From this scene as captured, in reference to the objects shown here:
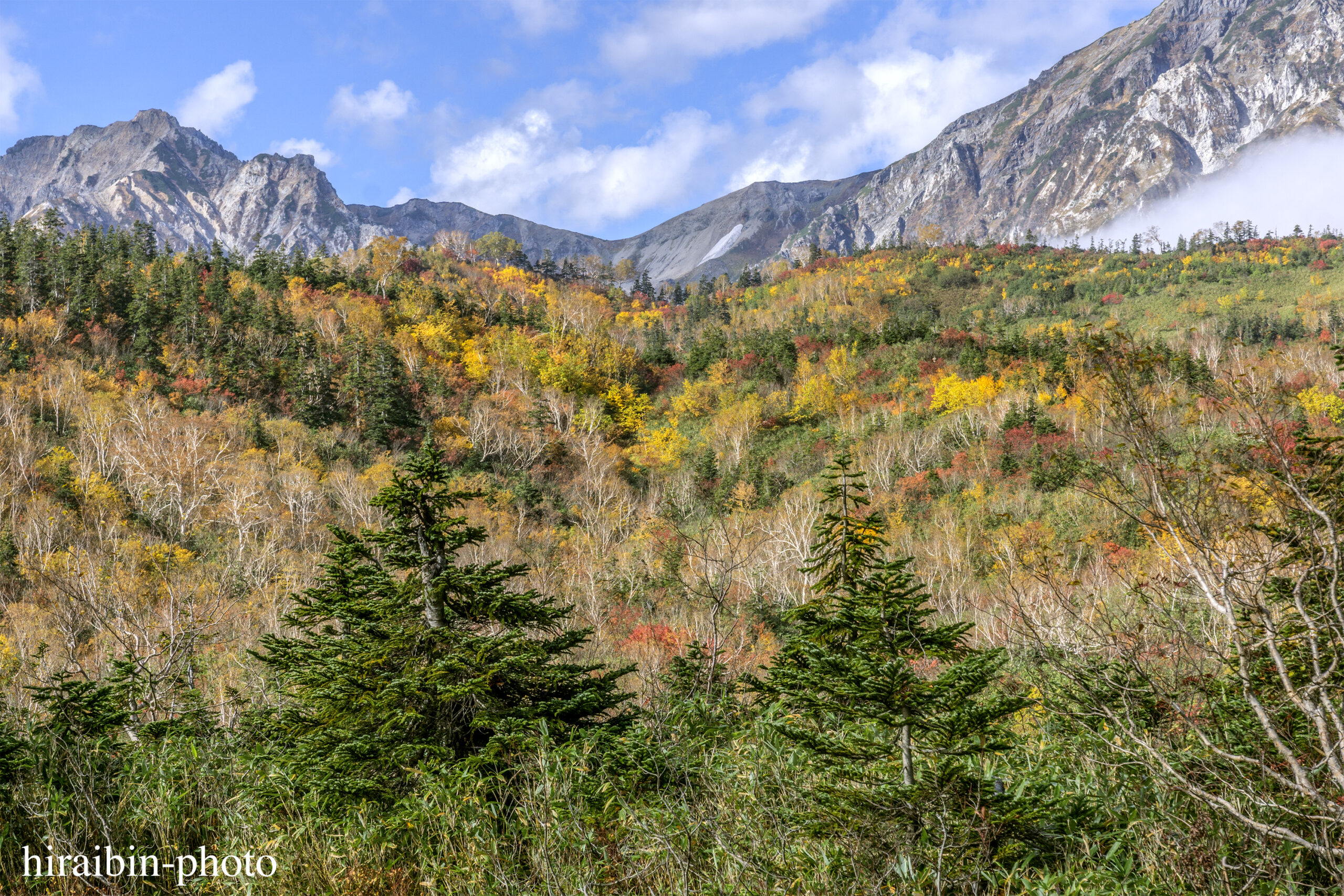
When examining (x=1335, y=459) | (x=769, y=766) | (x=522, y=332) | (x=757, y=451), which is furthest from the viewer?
(x=522, y=332)

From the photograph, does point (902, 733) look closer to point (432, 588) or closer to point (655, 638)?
point (432, 588)

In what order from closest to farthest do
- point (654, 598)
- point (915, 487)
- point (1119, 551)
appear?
point (1119, 551) → point (654, 598) → point (915, 487)

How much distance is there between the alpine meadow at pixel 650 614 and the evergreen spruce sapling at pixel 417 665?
48mm

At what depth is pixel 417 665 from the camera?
18.1 feet

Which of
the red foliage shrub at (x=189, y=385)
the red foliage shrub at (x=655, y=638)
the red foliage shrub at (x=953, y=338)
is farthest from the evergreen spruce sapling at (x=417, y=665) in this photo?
the red foliage shrub at (x=953, y=338)

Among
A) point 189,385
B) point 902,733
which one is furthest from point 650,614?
point 189,385

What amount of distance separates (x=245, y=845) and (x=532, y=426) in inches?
1933

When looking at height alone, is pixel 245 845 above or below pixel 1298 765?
below

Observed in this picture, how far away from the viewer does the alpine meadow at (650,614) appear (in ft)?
11.8

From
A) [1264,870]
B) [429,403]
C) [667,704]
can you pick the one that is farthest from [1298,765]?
[429,403]

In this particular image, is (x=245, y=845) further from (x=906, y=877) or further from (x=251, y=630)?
(x=251, y=630)

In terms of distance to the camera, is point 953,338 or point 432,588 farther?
point 953,338

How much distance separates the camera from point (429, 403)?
2154 inches

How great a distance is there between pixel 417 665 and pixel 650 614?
22.8 metres
